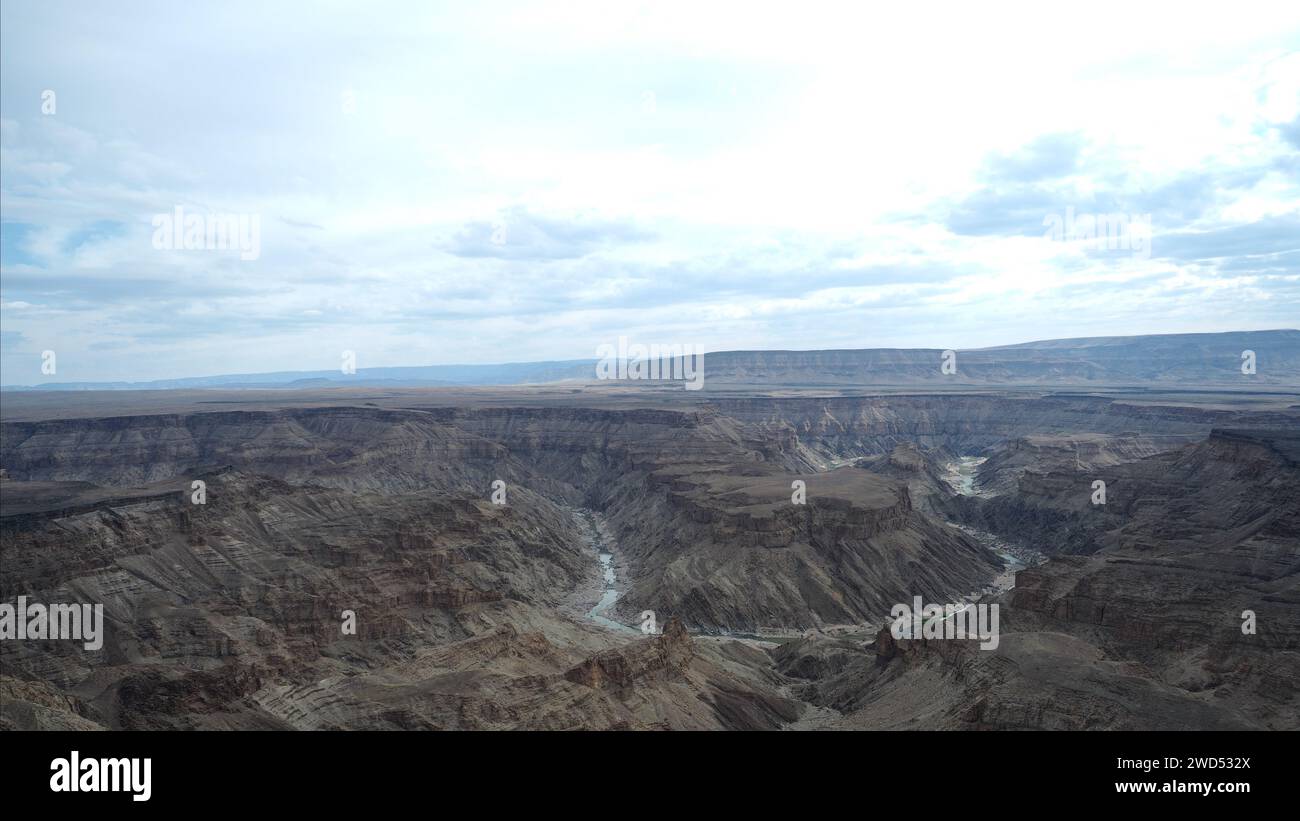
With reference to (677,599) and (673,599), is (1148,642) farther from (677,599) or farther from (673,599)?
(673,599)

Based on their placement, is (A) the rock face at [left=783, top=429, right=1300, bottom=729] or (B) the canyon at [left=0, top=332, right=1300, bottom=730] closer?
(A) the rock face at [left=783, top=429, right=1300, bottom=729]

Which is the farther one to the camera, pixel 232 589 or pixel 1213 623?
pixel 232 589

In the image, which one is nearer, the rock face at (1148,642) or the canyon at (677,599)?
the rock face at (1148,642)

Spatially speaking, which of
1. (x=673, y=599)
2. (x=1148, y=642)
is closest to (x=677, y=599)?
(x=673, y=599)

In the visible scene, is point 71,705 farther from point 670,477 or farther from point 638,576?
point 670,477

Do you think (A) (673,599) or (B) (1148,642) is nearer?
(B) (1148,642)

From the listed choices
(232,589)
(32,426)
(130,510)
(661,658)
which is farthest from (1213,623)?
(32,426)

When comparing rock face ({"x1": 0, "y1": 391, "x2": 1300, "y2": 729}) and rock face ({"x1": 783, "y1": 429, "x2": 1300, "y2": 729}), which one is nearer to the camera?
rock face ({"x1": 783, "y1": 429, "x2": 1300, "y2": 729})

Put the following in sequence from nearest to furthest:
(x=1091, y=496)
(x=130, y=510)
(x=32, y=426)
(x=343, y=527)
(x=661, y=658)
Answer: (x=661, y=658), (x=130, y=510), (x=343, y=527), (x=1091, y=496), (x=32, y=426)
